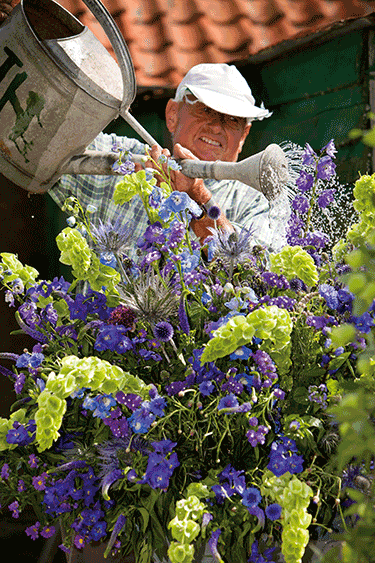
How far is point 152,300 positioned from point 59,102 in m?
0.66

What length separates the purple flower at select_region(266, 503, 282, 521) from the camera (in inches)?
24.6

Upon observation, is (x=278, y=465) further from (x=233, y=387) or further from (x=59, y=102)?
(x=59, y=102)

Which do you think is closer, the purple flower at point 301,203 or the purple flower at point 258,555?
the purple flower at point 258,555

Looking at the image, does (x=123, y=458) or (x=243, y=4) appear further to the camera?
(x=243, y=4)

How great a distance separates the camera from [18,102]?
1201 millimetres

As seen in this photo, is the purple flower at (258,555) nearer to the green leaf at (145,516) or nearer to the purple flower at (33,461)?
the green leaf at (145,516)

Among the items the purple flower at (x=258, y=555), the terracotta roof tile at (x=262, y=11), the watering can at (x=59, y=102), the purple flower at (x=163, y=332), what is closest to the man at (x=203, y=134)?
the terracotta roof tile at (x=262, y=11)

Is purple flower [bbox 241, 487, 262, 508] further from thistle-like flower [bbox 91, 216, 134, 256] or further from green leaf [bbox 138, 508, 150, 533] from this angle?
thistle-like flower [bbox 91, 216, 134, 256]

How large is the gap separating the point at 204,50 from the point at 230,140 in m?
0.50

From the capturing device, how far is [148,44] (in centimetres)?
220

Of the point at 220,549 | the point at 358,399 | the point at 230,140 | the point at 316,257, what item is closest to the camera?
the point at 358,399

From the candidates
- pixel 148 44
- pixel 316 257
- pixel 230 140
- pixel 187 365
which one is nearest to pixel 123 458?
pixel 187 365

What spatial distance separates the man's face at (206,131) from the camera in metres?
1.90

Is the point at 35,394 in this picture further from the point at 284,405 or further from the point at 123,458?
the point at 284,405
